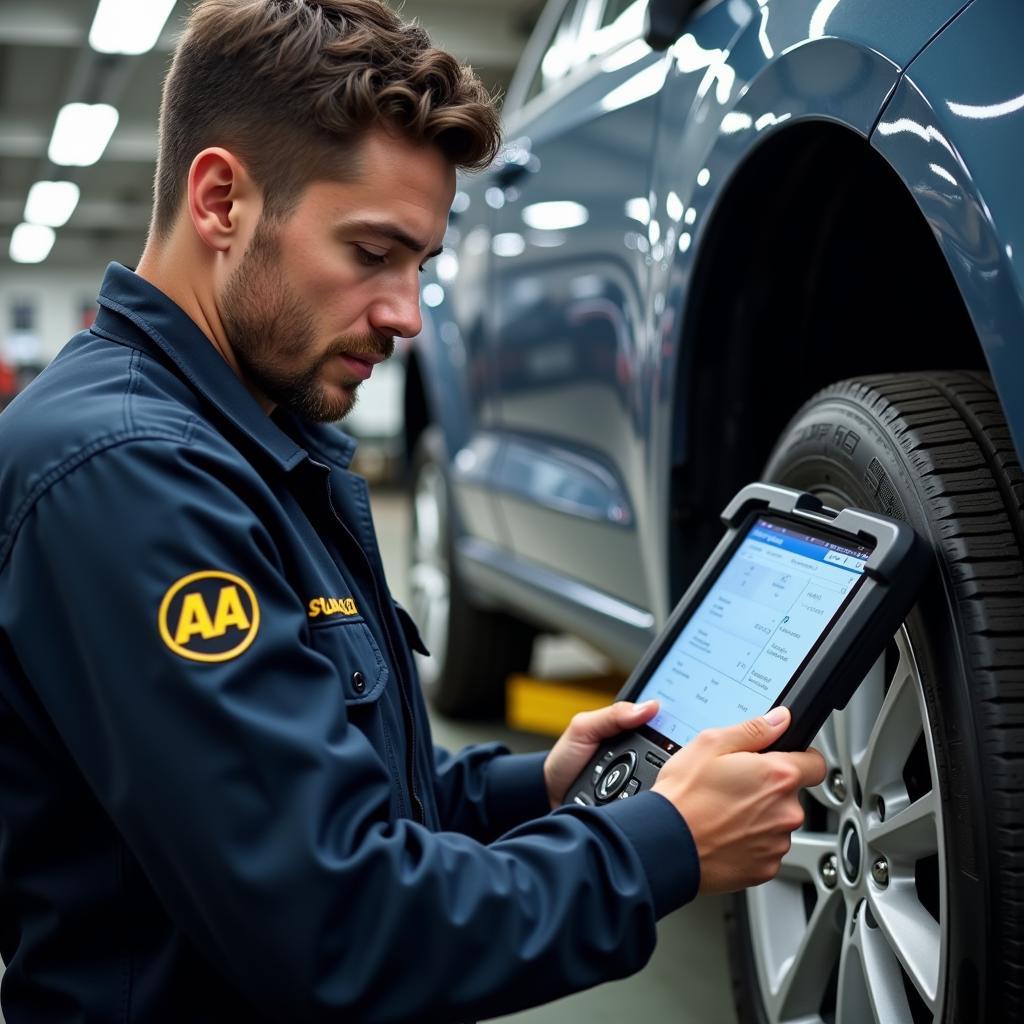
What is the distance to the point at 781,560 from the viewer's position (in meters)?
1.12

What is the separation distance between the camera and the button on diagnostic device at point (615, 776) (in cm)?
109

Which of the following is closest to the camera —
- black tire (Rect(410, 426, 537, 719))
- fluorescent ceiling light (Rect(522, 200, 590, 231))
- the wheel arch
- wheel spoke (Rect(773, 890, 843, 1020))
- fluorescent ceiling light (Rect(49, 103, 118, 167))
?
wheel spoke (Rect(773, 890, 843, 1020))

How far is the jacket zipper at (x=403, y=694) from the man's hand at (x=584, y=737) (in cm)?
17

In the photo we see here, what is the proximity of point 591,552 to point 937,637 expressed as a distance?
954mm

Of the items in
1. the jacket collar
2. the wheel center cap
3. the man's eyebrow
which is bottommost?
the wheel center cap

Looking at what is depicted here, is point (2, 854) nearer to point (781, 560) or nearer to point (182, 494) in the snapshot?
point (182, 494)

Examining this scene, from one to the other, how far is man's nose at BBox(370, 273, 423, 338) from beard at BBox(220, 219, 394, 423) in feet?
0.05

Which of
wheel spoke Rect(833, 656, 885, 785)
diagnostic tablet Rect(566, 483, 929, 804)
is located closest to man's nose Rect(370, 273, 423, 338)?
diagnostic tablet Rect(566, 483, 929, 804)

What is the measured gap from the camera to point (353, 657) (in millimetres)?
943

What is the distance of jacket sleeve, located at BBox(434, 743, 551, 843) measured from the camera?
4.04 ft

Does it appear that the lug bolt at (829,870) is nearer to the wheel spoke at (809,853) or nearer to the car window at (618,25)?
the wheel spoke at (809,853)

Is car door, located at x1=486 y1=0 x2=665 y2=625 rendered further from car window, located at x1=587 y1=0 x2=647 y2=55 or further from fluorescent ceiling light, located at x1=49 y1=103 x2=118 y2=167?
fluorescent ceiling light, located at x1=49 y1=103 x2=118 y2=167

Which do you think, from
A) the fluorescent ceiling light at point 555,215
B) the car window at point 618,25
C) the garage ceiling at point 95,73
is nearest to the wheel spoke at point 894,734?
the fluorescent ceiling light at point 555,215

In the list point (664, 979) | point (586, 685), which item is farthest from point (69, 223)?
point (664, 979)
